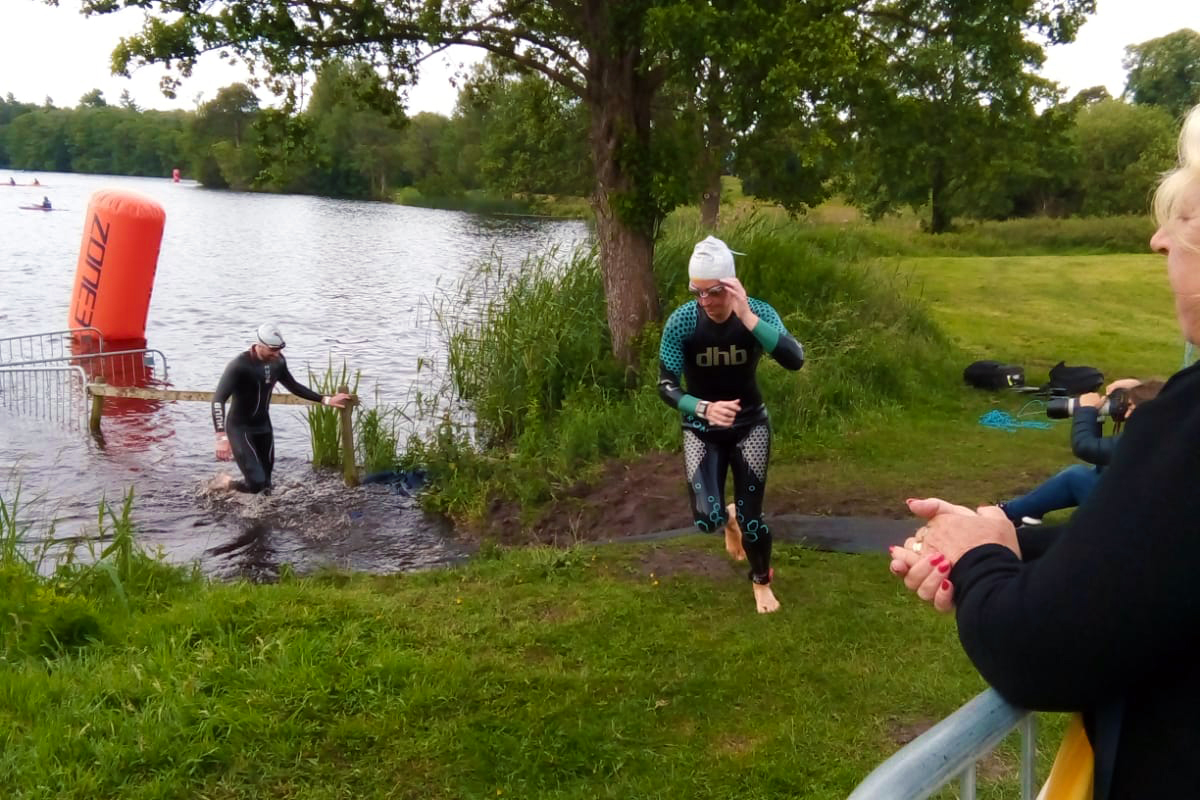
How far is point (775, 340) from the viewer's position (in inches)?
209

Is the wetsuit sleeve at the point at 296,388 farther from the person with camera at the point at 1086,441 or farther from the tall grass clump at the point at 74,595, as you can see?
the person with camera at the point at 1086,441

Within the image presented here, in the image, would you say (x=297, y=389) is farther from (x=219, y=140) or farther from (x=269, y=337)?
(x=219, y=140)

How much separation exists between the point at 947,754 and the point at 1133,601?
445 millimetres

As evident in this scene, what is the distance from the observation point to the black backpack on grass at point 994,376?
12000mm

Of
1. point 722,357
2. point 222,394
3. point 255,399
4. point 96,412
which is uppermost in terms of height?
point 722,357

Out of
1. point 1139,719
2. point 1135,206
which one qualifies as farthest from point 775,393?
point 1135,206

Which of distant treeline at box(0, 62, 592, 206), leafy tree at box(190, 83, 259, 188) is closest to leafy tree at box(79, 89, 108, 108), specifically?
distant treeline at box(0, 62, 592, 206)

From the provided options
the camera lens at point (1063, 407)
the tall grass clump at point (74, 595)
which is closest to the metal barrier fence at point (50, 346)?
the tall grass clump at point (74, 595)

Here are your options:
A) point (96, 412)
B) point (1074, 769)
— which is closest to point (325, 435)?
point (96, 412)

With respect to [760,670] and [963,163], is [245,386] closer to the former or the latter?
[760,670]

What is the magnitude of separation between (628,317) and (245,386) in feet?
14.0

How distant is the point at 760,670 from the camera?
4.92 meters

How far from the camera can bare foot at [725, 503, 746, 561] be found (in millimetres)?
6172

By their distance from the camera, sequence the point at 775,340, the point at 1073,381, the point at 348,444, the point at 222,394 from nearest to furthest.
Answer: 1. the point at 775,340
2. the point at 222,394
3. the point at 348,444
4. the point at 1073,381
